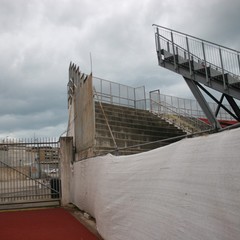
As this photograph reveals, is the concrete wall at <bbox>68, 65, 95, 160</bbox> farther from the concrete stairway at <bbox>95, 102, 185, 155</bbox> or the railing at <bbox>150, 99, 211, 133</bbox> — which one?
the railing at <bbox>150, 99, 211, 133</bbox>

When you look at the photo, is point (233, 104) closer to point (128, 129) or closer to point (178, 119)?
point (128, 129)

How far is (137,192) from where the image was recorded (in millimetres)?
6062

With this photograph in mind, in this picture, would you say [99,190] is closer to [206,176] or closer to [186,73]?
[206,176]

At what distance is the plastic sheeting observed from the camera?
3.51 m

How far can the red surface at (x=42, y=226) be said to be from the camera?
369 inches

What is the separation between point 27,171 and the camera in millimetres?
17469

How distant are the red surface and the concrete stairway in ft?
12.1

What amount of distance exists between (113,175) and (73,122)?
1279cm

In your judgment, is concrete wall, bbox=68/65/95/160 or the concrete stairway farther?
the concrete stairway

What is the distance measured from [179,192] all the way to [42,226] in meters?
7.50

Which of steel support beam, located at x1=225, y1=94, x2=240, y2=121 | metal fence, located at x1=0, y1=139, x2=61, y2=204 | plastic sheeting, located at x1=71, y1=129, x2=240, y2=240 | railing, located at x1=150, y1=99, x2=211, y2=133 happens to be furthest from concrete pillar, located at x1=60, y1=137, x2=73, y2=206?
railing, located at x1=150, y1=99, x2=211, y2=133

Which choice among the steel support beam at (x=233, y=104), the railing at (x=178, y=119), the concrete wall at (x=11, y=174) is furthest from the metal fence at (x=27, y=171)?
the railing at (x=178, y=119)

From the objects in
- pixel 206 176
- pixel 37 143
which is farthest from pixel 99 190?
pixel 37 143

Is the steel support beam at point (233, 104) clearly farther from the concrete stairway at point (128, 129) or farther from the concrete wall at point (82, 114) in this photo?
the concrete wall at point (82, 114)
